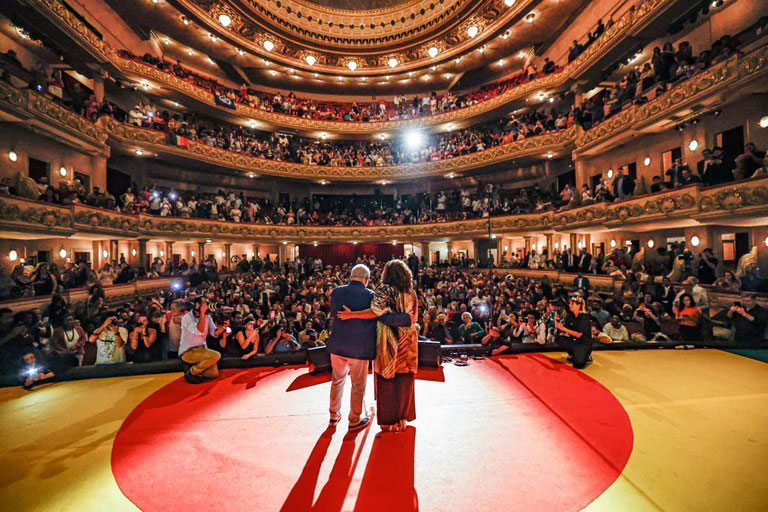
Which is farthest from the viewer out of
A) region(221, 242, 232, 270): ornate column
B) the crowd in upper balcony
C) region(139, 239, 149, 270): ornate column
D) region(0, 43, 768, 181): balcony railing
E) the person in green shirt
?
region(221, 242, 232, 270): ornate column

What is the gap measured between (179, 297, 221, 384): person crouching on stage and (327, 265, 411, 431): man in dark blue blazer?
224 cm

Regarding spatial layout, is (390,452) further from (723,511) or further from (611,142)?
(611,142)

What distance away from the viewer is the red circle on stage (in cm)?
240

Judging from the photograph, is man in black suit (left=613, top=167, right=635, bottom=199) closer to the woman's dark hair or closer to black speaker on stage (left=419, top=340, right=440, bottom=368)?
black speaker on stage (left=419, top=340, right=440, bottom=368)

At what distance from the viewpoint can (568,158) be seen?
18219 millimetres

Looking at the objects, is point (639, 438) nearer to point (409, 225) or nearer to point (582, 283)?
point (582, 283)

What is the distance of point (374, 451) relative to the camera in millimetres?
2930

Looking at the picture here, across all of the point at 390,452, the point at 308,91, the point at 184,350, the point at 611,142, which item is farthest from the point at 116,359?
the point at 308,91

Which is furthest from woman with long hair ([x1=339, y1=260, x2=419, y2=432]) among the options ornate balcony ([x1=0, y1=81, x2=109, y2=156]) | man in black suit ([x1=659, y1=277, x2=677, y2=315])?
ornate balcony ([x1=0, y1=81, x2=109, y2=156])

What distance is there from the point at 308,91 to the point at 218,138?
8918 mm

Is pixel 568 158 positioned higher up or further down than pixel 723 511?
higher up

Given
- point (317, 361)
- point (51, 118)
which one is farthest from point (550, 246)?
point (51, 118)

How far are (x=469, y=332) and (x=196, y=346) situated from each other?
181 inches

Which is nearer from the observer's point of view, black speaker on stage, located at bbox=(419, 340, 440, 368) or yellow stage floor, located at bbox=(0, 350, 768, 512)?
yellow stage floor, located at bbox=(0, 350, 768, 512)
